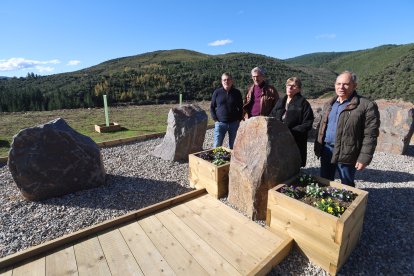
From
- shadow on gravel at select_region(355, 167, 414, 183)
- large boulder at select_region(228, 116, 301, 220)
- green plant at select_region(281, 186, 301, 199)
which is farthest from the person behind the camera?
shadow on gravel at select_region(355, 167, 414, 183)

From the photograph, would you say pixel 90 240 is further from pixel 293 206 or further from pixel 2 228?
pixel 293 206

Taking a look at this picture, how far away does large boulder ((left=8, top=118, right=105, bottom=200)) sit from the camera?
170 inches

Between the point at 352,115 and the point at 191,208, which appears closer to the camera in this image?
the point at 352,115

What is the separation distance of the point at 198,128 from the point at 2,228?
4.45 m

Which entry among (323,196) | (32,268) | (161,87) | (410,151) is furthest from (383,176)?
(161,87)

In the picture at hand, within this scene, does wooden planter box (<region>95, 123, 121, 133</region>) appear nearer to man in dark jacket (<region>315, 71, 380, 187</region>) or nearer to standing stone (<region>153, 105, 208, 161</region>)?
standing stone (<region>153, 105, 208, 161</region>)

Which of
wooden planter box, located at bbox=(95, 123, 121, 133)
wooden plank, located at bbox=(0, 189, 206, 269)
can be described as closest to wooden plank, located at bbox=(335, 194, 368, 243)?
wooden plank, located at bbox=(0, 189, 206, 269)

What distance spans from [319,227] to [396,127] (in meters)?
6.08

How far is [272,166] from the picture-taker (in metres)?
3.49

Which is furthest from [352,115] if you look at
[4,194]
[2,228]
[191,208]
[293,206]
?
[4,194]

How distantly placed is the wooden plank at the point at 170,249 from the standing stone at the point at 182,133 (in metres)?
2.92

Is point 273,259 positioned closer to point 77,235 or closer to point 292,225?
point 292,225

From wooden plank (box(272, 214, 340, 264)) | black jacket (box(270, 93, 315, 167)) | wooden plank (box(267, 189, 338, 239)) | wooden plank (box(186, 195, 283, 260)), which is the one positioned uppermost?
black jacket (box(270, 93, 315, 167))

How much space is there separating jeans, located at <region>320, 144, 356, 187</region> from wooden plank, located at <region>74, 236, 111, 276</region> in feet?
11.1
